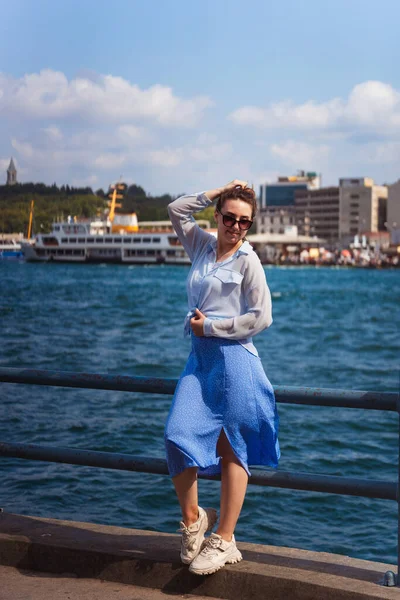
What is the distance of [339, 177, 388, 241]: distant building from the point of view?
18875 cm

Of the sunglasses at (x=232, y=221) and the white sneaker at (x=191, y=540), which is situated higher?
the sunglasses at (x=232, y=221)

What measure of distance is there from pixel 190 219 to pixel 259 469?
95cm

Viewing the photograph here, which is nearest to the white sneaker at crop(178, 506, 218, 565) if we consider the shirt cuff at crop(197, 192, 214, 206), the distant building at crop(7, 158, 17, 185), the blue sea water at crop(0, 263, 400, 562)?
the shirt cuff at crop(197, 192, 214, 206)

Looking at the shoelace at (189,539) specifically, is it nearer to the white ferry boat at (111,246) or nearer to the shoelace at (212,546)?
the shoelace at (212,546)

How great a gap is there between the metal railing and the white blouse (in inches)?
10.3

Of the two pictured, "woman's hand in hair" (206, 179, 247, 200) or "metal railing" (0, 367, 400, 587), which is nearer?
"metal railing" (0, 367, 400, 587)

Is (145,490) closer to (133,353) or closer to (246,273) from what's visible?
(246,273)

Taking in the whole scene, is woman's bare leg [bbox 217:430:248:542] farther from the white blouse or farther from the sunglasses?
the sunglasses

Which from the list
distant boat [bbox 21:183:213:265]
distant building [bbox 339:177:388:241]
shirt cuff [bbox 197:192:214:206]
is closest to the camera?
shirt cuff [bbox 197:192:214:206]

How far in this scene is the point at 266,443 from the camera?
10.7ft

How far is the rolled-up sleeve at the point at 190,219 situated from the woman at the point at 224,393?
0.38 feet

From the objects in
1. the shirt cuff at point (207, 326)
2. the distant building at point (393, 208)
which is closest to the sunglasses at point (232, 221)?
the shirt cuff at point (207, 326)

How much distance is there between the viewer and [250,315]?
3156 millimetres

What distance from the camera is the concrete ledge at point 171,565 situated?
3.06 metres
